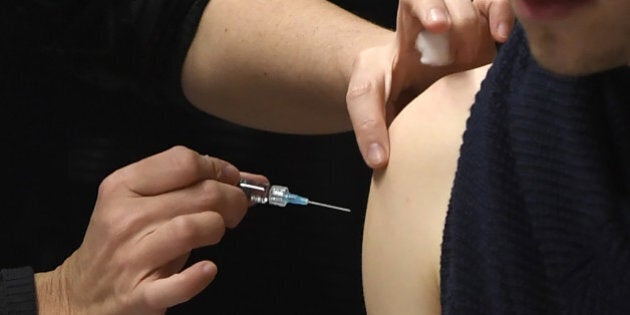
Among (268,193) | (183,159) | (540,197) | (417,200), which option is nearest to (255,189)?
(268,193)

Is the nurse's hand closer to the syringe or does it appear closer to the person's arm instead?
→ the syringe

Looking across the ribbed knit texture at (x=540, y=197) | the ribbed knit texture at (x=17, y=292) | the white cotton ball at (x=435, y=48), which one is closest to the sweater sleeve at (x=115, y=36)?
the ribbed knit texture at (x=17, y=292)

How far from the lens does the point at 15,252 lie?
1581 mm

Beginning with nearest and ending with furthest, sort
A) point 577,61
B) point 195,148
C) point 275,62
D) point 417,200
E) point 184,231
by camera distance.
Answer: point 577,61
point 417,200
point 184,231
point 275,62
point 195,148

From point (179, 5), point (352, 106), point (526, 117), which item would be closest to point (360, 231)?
point (179, 5)

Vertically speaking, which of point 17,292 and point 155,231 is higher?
point 155,231

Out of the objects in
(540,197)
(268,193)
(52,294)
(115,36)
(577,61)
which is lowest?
(52,294)

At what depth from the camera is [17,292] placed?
1304 millimetres

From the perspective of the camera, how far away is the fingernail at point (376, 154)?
3.38 feet

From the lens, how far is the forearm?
137 cm

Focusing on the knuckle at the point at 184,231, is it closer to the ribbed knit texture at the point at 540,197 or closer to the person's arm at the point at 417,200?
the person's arm at the point at 417,200

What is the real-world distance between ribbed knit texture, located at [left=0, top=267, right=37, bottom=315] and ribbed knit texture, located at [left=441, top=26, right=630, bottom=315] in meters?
0.61

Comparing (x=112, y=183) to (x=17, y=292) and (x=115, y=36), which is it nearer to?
(x=17, y=292)

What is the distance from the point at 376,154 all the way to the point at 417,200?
81 millimetres
